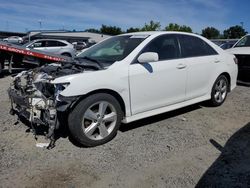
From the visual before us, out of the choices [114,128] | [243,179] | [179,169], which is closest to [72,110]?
[114,128]

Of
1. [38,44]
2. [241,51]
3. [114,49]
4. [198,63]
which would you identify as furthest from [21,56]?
[241,51]

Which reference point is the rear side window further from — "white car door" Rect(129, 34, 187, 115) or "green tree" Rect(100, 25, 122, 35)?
"green tree" Rect(100, 25, 122, 35)

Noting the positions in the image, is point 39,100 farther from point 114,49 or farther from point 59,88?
point 114,49

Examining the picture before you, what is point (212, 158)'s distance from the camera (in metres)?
4.20

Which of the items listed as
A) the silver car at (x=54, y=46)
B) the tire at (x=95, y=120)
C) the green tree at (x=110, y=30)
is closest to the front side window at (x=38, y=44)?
the silver car at (x=54, y=46)

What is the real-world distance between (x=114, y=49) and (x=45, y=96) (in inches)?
63.7

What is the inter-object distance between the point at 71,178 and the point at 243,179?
6.72ft

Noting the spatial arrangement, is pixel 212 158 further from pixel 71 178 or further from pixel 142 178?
pixel 71 178

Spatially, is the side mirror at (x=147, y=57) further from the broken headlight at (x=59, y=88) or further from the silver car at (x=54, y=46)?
the silver car at (x=54, y=46)

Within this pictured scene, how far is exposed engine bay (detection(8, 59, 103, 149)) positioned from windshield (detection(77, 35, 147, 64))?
430mm

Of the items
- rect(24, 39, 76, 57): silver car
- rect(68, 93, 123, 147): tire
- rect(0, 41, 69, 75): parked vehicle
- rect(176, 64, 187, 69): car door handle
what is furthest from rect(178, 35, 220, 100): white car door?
rect(24, 39, 76, 57): silver car

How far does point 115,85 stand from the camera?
15.1ft

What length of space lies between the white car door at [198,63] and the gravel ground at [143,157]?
657mm

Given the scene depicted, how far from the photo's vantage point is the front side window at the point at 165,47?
530 centimetres
